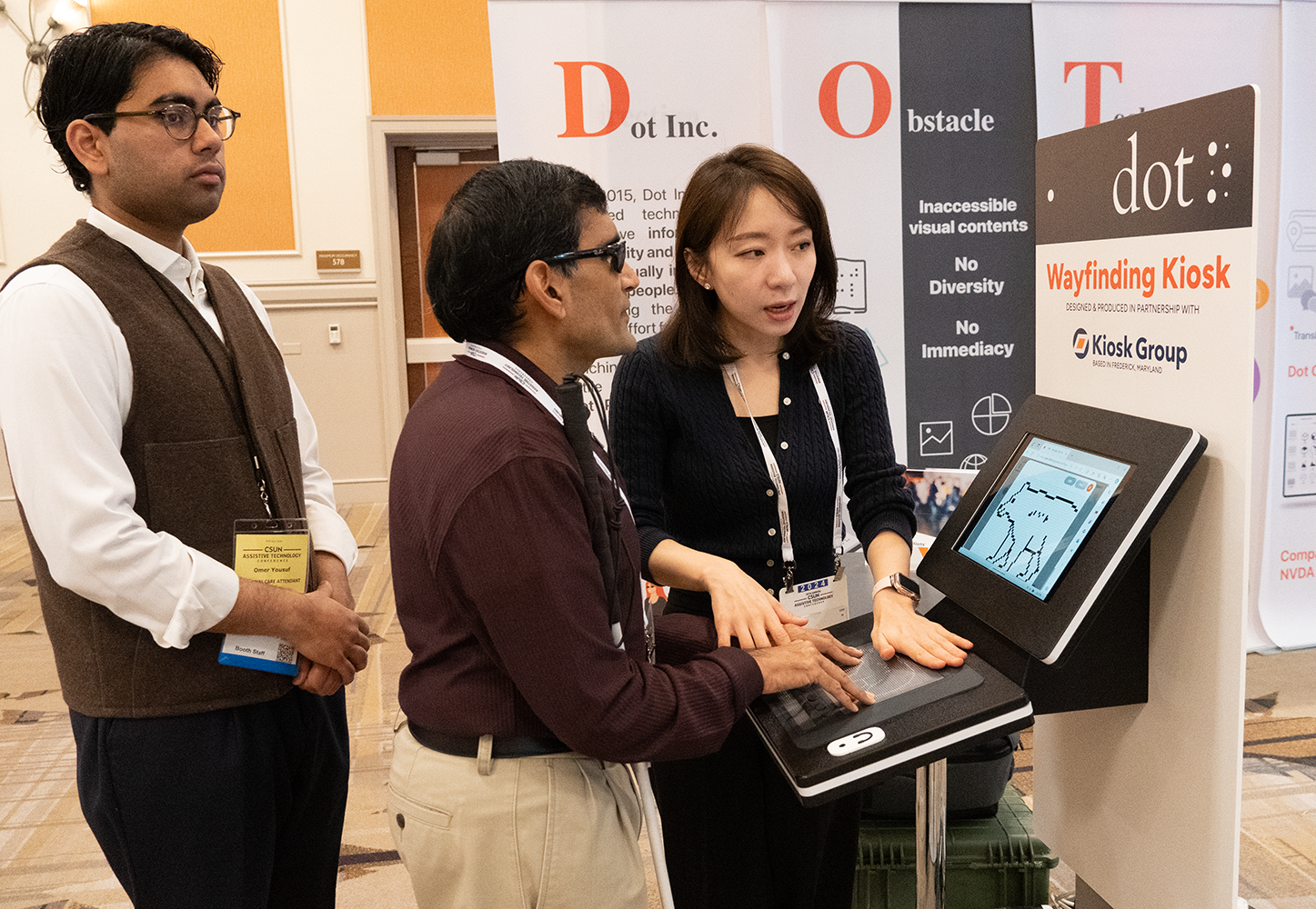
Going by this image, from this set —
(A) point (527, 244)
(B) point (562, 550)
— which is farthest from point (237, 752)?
(A) point (527, 244)

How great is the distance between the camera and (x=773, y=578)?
1.63 m

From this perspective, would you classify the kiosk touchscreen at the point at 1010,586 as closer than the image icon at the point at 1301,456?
Yes

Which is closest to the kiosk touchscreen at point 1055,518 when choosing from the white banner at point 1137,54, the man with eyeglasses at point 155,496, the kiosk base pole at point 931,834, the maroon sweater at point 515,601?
the kiosk base pole at point 931,834

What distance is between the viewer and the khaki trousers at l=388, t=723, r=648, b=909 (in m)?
1.11

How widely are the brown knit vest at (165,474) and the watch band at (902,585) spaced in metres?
0.88

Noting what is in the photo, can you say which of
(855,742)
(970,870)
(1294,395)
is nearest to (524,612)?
(855,742)

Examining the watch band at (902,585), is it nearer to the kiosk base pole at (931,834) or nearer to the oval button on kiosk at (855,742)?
the kiosk base pole at (931,834)

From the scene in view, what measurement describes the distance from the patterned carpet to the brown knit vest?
4.17ft

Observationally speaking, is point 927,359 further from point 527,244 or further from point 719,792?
point 527,244

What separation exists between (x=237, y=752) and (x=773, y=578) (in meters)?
0.82

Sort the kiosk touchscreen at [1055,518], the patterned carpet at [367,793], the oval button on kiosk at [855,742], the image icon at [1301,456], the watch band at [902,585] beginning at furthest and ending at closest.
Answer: the image icon at [1301,456]
the patterned carpet at [367,793]
the watch band at [902,585]
the kiosk touchscreen at [1055,518]
the oval button on kiosk at [855,742]

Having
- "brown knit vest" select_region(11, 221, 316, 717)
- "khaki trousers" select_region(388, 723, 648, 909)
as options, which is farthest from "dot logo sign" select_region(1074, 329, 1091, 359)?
"brown knit vest" select_region(11, 221, 316, 717)

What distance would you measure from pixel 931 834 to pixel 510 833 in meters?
0.73

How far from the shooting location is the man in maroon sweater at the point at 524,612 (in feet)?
3.31
